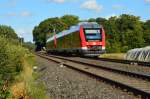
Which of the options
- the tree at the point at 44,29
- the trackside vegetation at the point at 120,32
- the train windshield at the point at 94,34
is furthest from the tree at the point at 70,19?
the train windshield at the point at 94,34

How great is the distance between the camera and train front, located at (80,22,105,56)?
1788 inches

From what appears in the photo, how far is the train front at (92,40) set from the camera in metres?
45.4

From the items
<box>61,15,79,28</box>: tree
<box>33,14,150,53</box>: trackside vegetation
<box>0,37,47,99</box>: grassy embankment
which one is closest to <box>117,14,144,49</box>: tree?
<box>33,14,150,53</box>: trackside vegetation

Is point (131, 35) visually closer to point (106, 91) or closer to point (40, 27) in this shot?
point (40, 27)

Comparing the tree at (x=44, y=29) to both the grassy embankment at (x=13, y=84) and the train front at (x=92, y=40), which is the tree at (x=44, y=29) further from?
the grassy embankment at (x=13, y=84)

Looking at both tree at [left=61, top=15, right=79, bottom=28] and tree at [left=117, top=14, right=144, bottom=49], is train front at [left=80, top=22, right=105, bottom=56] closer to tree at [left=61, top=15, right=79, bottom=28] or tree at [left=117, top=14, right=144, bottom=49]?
tree at [left=117, top=14, right=144, bottom=49]

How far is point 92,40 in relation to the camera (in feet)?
151

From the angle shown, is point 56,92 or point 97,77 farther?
point 97,77

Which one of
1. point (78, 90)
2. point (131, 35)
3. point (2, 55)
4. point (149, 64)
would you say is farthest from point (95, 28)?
point (131, 35)

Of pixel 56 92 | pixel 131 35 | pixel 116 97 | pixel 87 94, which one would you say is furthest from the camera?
pixel 131 35

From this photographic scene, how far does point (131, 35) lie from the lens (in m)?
111

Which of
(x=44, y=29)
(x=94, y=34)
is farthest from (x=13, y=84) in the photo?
(x=44, y=29)

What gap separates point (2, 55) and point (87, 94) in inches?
316

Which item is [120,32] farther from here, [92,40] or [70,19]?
[92,40]
